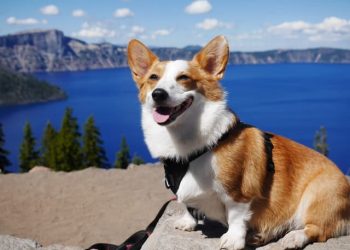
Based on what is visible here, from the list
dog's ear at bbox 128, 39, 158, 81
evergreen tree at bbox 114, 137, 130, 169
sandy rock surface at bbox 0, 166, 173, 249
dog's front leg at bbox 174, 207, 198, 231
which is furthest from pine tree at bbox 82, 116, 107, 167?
dog's ear at bbox 128, 39, 158, 81

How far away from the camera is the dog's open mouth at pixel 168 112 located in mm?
3424

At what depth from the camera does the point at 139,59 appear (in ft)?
13.0

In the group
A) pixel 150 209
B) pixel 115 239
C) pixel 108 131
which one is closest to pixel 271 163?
pixel 115 239

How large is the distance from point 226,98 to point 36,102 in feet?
484

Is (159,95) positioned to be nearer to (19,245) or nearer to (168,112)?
(168,112)

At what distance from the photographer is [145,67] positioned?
156 inches

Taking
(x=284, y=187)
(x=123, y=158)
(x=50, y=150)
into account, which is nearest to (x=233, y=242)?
(x=284, y=187)

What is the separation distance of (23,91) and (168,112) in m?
156

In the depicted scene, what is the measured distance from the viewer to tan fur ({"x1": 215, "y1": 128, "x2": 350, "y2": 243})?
371cm

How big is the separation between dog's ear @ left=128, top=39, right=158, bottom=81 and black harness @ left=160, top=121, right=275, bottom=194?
2.97ft

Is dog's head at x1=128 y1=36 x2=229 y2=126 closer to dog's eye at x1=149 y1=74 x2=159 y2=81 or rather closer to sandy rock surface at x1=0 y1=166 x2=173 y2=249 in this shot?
dog's eye at x1=149 y1=74 x2=159 y2=81

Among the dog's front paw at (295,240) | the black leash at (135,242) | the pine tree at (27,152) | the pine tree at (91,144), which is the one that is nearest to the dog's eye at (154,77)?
the dog's front paw at (295,240)

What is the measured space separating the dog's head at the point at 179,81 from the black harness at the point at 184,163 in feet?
1.18

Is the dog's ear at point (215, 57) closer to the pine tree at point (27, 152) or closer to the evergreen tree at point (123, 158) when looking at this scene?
the pine tree at point (27, 152)
